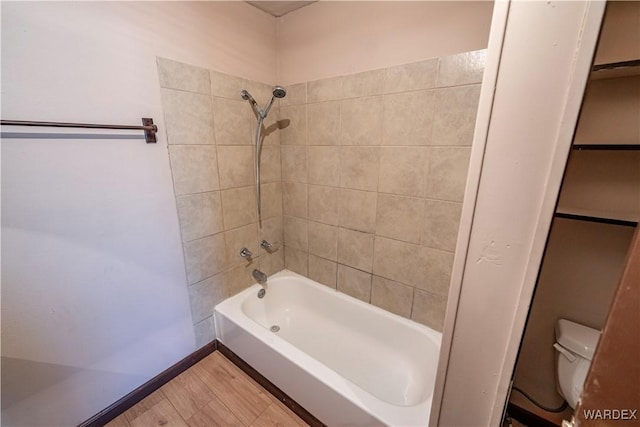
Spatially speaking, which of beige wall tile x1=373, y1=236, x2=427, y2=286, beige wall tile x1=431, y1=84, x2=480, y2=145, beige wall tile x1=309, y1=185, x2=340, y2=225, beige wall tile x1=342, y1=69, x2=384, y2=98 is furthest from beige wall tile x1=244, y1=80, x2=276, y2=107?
beige wall tile x1=373, y1=236, x2=427, y2=286

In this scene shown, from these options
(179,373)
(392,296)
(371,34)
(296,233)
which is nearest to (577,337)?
(392,296)

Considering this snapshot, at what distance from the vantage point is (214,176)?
56.9 inches

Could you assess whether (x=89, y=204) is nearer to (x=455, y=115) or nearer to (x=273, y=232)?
(x=273, y=232)

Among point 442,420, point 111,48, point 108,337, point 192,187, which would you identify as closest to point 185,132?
point 192,187

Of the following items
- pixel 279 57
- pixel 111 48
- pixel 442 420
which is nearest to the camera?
pixel 442 420

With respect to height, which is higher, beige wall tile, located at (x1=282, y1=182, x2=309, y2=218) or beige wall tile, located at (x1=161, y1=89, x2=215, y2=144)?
beige wall tile, located at (x1=161, y1=89, x2=215, y2=144)

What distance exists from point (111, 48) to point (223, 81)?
0.50m

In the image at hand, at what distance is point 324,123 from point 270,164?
1.59ft

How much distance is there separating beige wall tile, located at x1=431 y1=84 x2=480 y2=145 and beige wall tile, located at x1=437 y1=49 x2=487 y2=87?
3cm

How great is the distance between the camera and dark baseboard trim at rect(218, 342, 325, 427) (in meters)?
1.22

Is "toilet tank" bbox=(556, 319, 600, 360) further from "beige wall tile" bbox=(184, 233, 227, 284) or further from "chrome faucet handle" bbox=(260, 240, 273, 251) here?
"beige wall tile" bbox=(184, 233, 227, 284)

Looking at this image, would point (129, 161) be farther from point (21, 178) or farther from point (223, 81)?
point (223, 81)

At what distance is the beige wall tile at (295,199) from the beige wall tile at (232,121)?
1.40 feet

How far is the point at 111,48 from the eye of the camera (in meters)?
1.00
